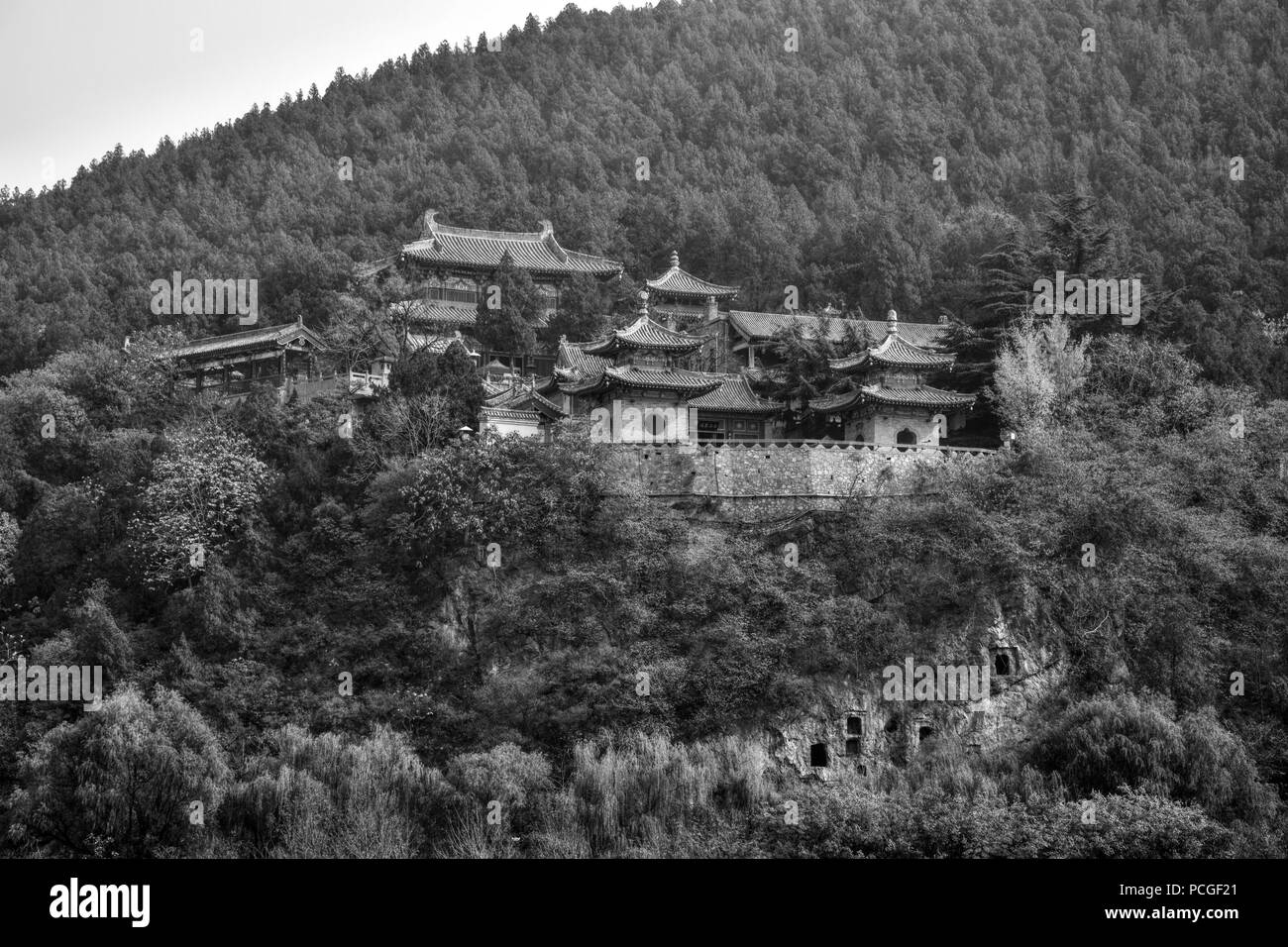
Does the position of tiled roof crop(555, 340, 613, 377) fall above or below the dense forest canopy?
below

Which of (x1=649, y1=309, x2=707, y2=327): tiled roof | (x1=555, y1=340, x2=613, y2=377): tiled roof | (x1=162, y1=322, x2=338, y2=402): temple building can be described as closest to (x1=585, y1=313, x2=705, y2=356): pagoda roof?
(x1=555, y1=340, x2=613, y2=377): tiled roof

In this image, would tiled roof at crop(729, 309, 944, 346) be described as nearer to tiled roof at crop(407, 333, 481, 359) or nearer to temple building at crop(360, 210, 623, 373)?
temple building at crop(360, 210, 623, 373)

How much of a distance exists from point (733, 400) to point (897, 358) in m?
4.25

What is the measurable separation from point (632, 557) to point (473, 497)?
11.4 ft

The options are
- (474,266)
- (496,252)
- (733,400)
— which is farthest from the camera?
(496,252)

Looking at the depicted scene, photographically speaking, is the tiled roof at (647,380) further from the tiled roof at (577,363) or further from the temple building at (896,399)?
the temple building at (896,399)

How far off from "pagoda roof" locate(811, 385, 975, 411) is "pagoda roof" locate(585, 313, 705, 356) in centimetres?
403

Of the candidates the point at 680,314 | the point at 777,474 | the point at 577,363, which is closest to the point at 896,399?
the point at 777,474

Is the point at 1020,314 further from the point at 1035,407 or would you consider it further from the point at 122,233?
the point at 122,233

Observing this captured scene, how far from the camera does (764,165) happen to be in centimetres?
7325

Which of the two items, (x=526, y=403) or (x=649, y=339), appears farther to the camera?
(x=526, y=403)

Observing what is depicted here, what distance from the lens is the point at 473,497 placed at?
106ft

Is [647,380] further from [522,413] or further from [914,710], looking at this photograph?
[914,710]

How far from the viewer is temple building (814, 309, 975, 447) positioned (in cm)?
3834
